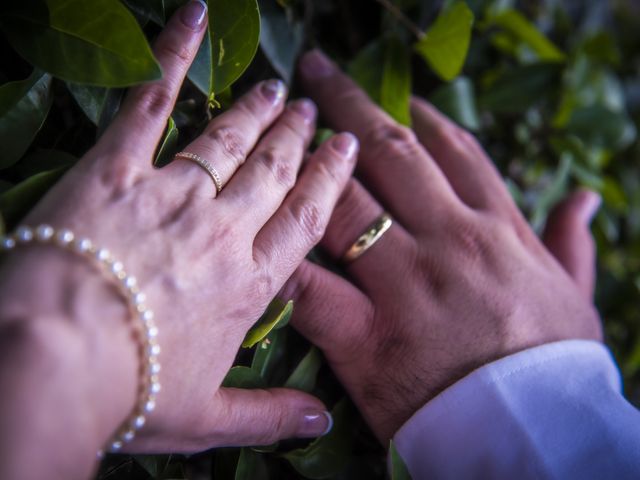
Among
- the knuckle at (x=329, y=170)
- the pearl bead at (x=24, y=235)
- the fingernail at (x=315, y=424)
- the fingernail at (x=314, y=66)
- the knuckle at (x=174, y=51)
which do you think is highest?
the pearl bead at (x=24, y=235)

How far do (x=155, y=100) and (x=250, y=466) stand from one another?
1.24 ft

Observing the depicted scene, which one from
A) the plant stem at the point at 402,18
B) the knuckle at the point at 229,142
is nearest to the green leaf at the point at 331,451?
the knuckle at the point at 229,142

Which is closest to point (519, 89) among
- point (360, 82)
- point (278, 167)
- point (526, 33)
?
point (526, 33)

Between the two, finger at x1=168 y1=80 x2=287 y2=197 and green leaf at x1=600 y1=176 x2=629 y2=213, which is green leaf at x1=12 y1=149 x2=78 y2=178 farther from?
green leaf at x1=600 y1=176 x2=629 y2=213

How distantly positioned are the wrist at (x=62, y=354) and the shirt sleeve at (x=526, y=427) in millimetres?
351

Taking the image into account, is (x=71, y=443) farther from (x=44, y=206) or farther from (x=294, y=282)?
(x=294, y=282)

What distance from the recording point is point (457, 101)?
920 mm

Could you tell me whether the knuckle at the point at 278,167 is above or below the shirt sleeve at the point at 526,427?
above

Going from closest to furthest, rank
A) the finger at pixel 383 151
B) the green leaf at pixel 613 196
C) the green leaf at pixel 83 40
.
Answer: the green leaf at pixel 83 40
the finger at pixel 383 151
the green leaf at pixel 613 196

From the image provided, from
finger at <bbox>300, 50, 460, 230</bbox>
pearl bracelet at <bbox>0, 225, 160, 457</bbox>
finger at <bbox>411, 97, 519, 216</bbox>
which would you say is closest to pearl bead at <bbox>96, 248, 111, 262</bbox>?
pearl bracelet at <bbox>0, 225, 160, 457</bbox>

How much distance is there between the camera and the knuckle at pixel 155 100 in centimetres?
52

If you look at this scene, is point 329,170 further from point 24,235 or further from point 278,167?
point 24,235

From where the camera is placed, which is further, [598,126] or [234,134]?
[598,126]

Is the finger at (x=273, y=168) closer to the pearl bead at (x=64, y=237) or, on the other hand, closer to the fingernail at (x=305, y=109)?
the fingernail at (x=305, y=109)
